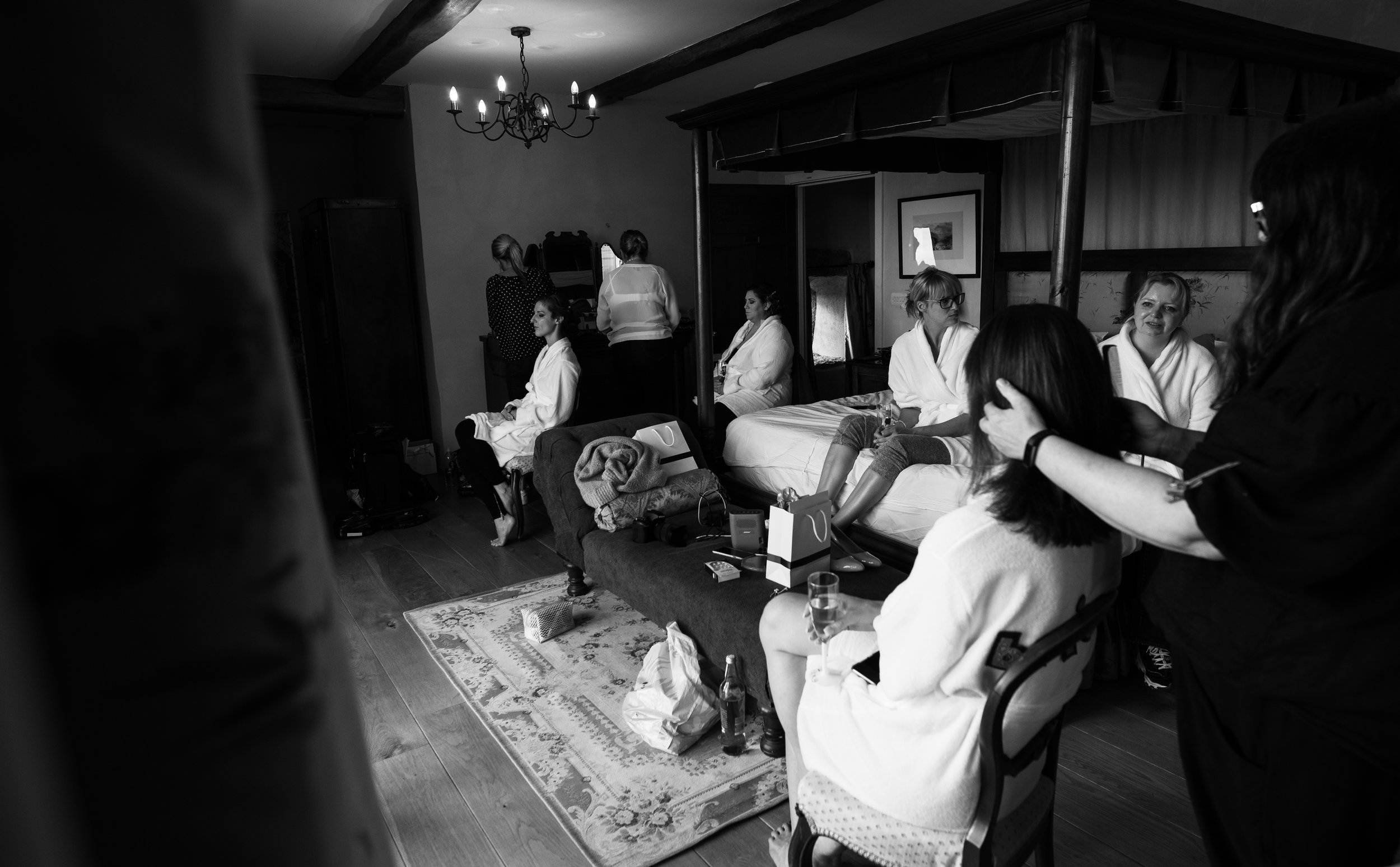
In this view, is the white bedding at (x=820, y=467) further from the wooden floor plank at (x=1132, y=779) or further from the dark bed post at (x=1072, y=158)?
the wooden floor plank at (x=1132, y=779)

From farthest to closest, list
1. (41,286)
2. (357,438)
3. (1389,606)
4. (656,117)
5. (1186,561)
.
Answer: (656,117), (357,438), (1186,561), (1389,606), (41,286)

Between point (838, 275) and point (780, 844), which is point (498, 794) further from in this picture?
point (838, 275)

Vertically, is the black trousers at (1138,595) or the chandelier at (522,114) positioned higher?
the chandelier at (522,114)

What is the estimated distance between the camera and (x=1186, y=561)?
1251mm

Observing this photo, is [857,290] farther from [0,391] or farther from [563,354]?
[0,391]

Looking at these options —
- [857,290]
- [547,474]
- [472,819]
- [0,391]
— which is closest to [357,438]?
[547,474]

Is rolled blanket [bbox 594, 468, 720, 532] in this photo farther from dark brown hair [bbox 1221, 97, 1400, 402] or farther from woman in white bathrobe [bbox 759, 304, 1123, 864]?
dark brown hair [bbox 1221, 97, 1400, 402]

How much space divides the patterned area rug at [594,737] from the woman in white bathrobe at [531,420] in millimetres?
1019

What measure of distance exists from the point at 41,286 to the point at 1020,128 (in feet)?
17.9

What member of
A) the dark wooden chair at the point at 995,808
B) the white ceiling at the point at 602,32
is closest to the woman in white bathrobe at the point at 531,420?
the white ceiling at the point at 602,32

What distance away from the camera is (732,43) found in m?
5.36

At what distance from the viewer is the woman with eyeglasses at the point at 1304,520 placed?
40.3 inches

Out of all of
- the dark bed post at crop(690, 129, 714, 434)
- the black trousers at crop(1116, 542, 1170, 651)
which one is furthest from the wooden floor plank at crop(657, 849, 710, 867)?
the dark bed post at crop(690, 129, 714, 434)

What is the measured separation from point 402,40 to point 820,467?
3.37 metres
